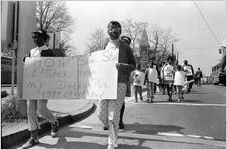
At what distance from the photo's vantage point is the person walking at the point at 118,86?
4984mm

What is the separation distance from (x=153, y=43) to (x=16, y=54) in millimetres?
48735

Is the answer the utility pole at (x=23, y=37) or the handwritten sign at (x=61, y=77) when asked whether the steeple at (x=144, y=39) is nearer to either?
the utility pole at (x=23, y=37)

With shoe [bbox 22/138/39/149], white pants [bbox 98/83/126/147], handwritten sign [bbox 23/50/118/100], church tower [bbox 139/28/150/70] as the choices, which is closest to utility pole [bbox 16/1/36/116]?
handwritten sign [bbox 23/50/118/100]

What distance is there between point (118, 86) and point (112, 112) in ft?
1.35

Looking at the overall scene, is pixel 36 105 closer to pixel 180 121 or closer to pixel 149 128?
pixel 149 128

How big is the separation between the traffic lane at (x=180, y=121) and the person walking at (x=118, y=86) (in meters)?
1.71

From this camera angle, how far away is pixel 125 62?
5.20 meters

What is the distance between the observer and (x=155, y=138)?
5996 mm

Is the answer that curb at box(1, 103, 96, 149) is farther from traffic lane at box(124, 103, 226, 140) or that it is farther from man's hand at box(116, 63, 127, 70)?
man's hand at box(116, 63, 127, 70)

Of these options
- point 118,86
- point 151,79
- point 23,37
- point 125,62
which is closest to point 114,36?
point 125,62

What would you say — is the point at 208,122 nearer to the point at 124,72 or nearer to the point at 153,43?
the point at 124,72

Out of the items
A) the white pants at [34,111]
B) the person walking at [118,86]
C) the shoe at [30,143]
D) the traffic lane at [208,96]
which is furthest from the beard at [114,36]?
the traffic lane at [208,96]

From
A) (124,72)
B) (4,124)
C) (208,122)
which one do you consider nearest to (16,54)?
(4,124)

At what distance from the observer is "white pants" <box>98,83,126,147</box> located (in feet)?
16.3
